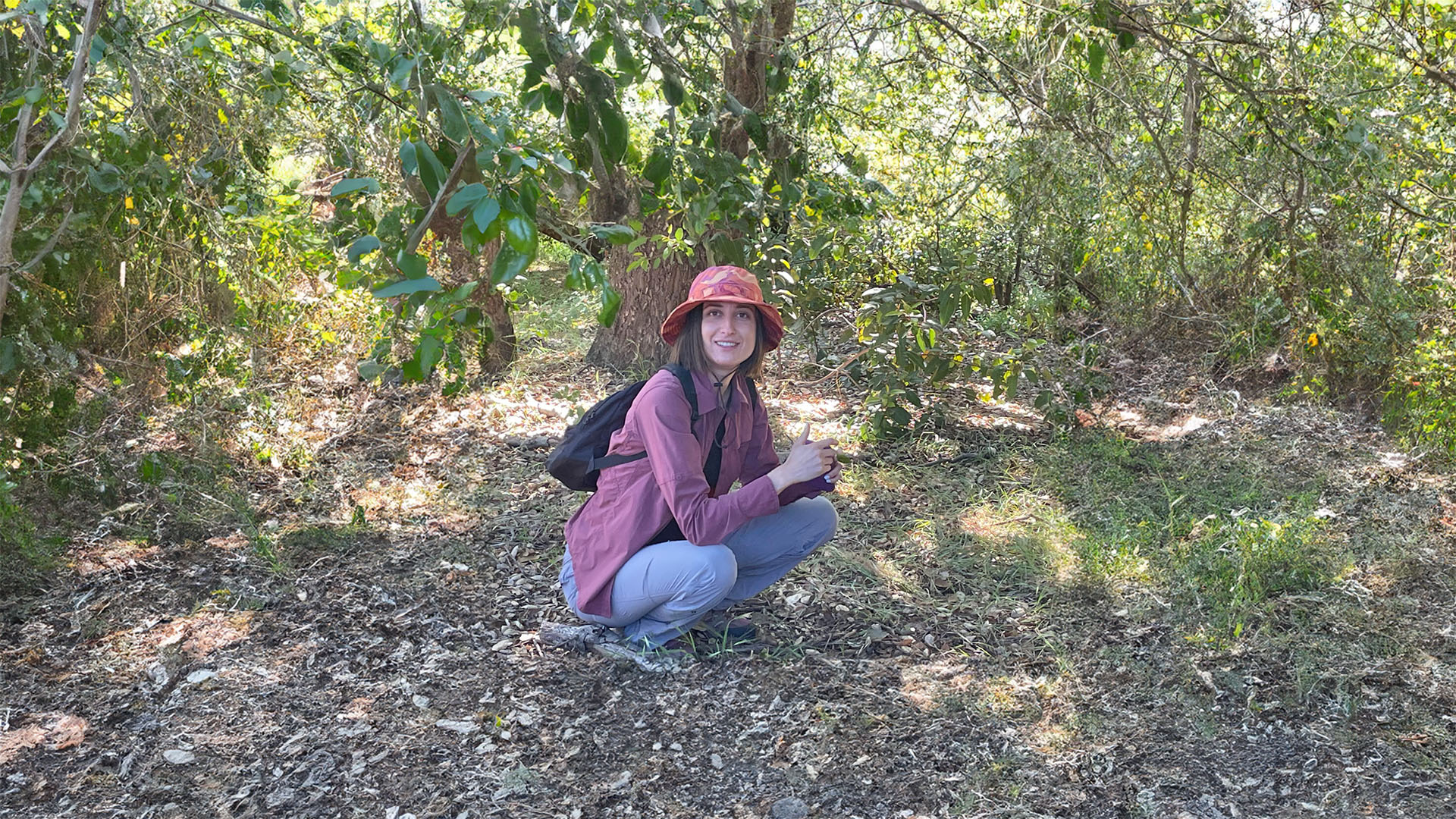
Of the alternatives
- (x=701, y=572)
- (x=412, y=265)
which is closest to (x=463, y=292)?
(x=412, y=265)

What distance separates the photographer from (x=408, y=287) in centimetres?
169

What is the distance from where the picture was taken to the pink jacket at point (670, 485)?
2830 mm

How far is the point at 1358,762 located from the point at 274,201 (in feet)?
13.6

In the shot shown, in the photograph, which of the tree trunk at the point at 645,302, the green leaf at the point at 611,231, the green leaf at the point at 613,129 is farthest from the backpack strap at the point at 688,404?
the tree trunk at the point at 645,302

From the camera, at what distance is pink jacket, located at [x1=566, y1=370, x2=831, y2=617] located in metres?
2.83

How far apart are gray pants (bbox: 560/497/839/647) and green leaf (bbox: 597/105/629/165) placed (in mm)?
1207

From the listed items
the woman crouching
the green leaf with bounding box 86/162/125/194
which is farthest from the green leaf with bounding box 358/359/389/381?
the green leaf with bounding box 86/162/125/194

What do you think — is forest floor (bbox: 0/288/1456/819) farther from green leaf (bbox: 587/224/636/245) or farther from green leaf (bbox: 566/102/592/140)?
green leaf (bbox: 566/102/592/140)

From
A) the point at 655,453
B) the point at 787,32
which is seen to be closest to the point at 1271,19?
the point at 787,32

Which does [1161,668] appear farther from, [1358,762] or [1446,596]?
[1446,596]

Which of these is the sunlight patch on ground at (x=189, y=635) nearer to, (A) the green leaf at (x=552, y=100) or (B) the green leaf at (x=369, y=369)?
(B) the green leaf at (x=369, y=369)

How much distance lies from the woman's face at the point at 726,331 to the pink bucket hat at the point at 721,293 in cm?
3

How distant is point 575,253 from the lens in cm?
182

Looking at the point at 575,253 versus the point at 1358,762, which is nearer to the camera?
the point at 575,253
